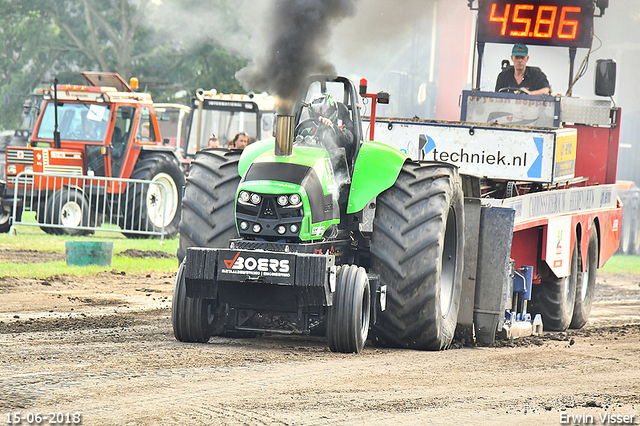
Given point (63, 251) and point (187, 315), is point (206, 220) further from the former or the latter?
point (63, 251)

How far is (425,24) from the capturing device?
16.0m

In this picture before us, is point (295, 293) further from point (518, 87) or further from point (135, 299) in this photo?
point (518, 87)

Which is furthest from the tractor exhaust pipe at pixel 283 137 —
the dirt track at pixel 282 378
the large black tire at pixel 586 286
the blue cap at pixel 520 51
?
the blue cap at pixel 520 51

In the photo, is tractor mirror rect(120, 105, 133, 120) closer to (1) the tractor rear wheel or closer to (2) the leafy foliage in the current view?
(1) the tractor rear wheel

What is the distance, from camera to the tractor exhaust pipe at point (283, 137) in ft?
22.4

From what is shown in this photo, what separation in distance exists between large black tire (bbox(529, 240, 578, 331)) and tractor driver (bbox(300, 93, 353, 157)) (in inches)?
137

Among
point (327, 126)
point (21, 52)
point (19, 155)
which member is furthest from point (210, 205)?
point (21, 52)

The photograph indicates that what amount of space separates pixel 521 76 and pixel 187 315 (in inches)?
235

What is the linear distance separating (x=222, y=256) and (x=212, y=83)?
75.3 ft

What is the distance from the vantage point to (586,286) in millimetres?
11094

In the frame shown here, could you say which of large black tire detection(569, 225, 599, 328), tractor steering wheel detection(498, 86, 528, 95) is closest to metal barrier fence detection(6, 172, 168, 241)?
tractor steering wheel detection(498, 86, 528, 95)

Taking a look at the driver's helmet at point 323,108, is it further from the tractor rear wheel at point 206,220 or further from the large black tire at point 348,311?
the large black tire at point 348,311

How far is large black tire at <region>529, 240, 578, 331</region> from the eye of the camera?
33.0 ft

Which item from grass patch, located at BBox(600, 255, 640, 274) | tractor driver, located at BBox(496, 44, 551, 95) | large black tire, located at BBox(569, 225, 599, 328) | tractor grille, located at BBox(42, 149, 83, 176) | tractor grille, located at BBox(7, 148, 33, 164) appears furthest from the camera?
grass patch, located at BBox(600, 255, 640, 274)
